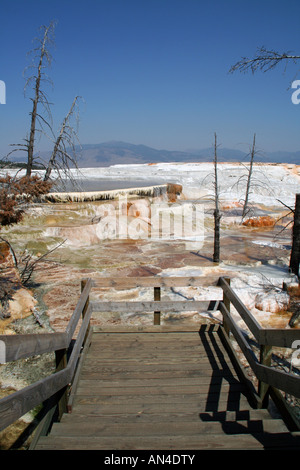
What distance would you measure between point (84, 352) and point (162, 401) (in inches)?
46.3

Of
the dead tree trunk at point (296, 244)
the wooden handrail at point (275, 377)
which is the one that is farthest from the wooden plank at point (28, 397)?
the dead tree trunk at point (296, 244)

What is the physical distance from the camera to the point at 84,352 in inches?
167

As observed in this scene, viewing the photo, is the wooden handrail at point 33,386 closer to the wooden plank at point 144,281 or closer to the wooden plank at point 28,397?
the wooden plank at point 28,397

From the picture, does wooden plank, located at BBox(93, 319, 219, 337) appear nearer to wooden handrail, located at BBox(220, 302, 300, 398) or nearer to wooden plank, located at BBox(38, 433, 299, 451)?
wooden handrail, located at BBox(220, 302, 300, 398)

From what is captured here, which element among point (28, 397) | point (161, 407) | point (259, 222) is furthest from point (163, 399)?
point (259, 222)

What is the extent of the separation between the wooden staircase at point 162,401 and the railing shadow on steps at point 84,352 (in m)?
0.12

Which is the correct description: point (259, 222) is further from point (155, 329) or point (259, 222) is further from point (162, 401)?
point (162, 401)

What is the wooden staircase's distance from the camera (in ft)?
8.00

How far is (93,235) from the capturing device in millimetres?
13234

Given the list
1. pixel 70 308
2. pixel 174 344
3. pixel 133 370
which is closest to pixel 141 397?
pixel 133 370

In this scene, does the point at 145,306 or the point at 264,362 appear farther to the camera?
the point at 145,306

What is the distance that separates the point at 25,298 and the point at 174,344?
3928 mm

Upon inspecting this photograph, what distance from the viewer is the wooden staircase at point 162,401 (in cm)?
244

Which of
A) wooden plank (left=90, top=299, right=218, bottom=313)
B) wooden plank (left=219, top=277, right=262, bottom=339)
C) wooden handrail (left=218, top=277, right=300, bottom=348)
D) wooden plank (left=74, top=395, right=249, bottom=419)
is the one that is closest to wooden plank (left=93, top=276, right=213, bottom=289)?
wooden plank (left=90, top=299, right=218, bottom=313)
